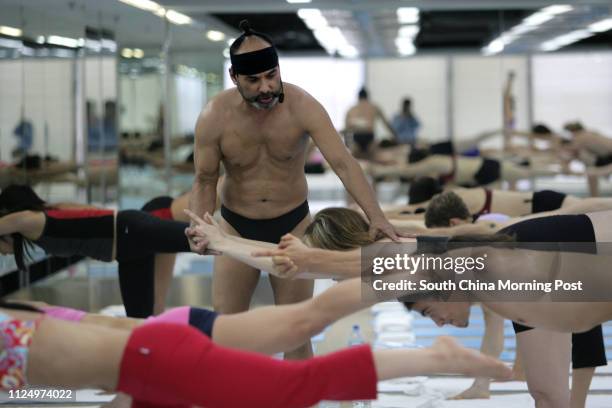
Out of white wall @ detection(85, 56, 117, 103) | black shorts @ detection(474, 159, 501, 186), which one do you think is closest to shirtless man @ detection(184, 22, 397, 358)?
white wall @ detection(85, 56, 117, 103)

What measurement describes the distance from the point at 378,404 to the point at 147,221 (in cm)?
174

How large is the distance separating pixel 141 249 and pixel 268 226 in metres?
1.28

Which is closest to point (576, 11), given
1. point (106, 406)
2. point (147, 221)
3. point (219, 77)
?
point (219, 77)

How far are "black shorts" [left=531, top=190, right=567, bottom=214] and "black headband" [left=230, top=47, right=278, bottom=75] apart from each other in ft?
7.42

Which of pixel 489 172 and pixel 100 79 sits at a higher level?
pixel 100 79

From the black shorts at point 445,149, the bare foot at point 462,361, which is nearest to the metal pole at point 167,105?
the black shorts at point 445,149

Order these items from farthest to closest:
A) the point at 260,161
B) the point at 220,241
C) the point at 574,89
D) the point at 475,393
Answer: the point at 574,89 → the point at 475,393 → the point at 260,161 → the point at 220,241

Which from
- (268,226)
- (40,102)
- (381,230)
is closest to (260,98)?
(268,226)

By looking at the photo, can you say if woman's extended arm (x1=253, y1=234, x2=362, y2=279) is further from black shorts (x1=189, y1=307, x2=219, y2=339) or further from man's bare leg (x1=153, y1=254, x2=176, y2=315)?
man's bare leg (x1=153, y1=254, x2=176, y2=315)

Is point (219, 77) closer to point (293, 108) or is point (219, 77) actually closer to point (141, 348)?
point (293, 108)

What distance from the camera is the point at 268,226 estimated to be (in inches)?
167

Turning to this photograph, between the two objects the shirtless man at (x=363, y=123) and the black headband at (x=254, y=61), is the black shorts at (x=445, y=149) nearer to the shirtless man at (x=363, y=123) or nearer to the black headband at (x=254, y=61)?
the shirtless man at (x=363, y=123)

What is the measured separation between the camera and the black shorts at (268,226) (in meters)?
4.25

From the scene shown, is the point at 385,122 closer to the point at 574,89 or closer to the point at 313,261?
the point at 574,89
